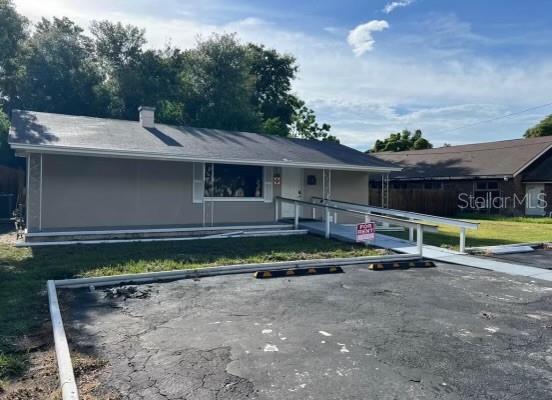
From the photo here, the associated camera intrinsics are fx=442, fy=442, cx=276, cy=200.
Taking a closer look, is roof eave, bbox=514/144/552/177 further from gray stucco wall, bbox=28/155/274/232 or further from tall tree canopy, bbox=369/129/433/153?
gray stucco wall, bbox=28/155/274/232

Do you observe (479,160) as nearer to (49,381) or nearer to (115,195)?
(115,195)

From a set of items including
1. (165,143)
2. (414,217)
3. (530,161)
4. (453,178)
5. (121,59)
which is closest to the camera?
(414,217)

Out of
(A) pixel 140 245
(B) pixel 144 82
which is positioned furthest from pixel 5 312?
(B) pixel 144 82

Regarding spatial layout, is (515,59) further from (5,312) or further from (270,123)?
(5,312)

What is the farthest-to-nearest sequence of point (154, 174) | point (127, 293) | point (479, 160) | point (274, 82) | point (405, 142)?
point (405, 142), point (274, 82), point (479, 160), point (154, 174), point (127, 293)

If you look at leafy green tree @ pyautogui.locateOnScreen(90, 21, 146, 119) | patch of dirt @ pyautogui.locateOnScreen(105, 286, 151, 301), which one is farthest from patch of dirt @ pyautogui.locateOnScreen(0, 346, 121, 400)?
leafy green tree @ pyautogui.locateOnScreen(90, 21, 146, 119)

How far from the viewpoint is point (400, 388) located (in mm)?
3732

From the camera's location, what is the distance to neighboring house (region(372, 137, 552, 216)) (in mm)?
25094

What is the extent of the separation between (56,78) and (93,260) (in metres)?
20.2

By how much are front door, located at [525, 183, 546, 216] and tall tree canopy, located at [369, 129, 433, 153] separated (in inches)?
709

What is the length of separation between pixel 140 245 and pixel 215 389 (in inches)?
319

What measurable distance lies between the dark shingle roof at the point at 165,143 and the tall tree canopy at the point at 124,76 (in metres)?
11.5

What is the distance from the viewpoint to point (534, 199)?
83.7 ft

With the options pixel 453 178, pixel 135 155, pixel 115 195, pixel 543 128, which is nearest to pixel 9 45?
pixel 115 195
